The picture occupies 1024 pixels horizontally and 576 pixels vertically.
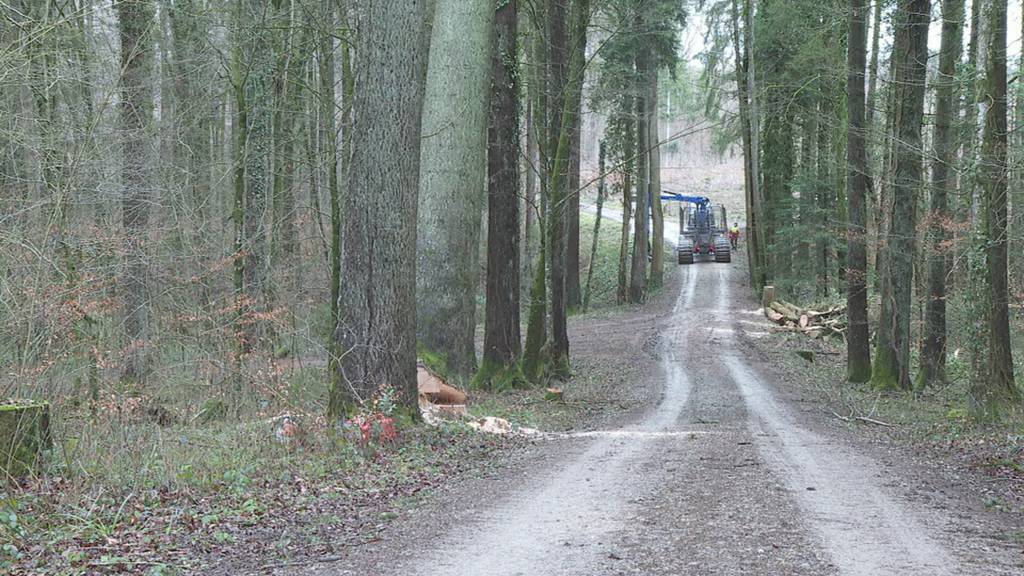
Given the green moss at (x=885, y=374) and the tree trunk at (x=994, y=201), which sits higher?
the tree trunk at (x=994, y=201)

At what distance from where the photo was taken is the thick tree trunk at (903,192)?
624 inches

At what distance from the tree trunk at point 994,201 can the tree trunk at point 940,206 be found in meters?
3.01

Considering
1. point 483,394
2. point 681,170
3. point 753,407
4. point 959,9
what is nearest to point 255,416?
point 483,394

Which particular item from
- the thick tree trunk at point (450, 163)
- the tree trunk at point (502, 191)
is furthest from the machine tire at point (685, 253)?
the thick tree trunk at point (450, 163)

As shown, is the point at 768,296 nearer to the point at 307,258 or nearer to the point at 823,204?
the point at 823,204

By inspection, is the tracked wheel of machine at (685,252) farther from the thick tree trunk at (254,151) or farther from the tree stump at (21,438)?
the tree stump at (21,438)

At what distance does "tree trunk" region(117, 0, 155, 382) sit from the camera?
1159cm

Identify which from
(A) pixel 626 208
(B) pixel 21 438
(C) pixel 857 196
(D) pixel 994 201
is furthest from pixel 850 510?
(A) pixel 626 208

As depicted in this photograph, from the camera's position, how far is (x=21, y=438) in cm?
635

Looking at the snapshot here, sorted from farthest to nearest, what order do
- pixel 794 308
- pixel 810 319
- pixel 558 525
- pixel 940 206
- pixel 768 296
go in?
pixel 768 296
pixel 794 308
pixel 810 319
pixel 940 206
pixel 558 525

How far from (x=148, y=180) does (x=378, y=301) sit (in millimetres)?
6709

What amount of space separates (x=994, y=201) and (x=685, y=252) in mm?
36858

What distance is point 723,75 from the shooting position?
37.9 metres

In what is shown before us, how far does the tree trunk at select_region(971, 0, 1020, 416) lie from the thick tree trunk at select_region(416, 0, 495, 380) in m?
6.84
